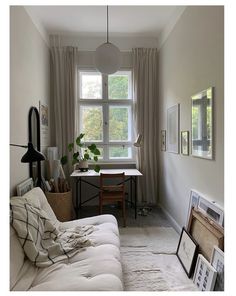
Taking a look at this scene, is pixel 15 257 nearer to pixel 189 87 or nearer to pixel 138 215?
pixel 189 87

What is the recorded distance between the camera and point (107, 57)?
3240 mm

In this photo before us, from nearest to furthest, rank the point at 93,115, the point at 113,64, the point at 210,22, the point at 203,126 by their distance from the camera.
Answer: the point at 210,22, the point at 203,126, the point at 113,64, the point at 93,115

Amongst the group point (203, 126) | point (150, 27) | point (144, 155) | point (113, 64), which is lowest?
point (144, 155)

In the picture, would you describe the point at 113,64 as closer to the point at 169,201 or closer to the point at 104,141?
the point at 104,141

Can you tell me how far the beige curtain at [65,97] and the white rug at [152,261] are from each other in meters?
1.91

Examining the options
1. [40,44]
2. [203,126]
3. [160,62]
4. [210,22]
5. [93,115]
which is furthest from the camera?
[93,115]

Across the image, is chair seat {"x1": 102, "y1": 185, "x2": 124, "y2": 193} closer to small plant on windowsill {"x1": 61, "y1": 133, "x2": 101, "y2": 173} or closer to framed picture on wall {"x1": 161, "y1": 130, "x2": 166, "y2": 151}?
small plant on windowsill {"x1": 61, "y1": 133, "x2": 101, "y2": 173}

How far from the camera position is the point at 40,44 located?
3660 millimetres

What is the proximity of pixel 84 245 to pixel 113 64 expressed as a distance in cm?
233

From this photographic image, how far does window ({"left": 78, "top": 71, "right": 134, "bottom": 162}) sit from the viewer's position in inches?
177

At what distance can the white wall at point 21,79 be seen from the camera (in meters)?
2.42

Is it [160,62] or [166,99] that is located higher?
[160,62]

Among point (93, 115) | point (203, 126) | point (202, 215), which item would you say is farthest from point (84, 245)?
point (93, 115)

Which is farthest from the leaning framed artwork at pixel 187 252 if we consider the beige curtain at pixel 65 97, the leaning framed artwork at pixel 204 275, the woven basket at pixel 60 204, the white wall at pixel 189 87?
the beige curtain at pixel 65 97
